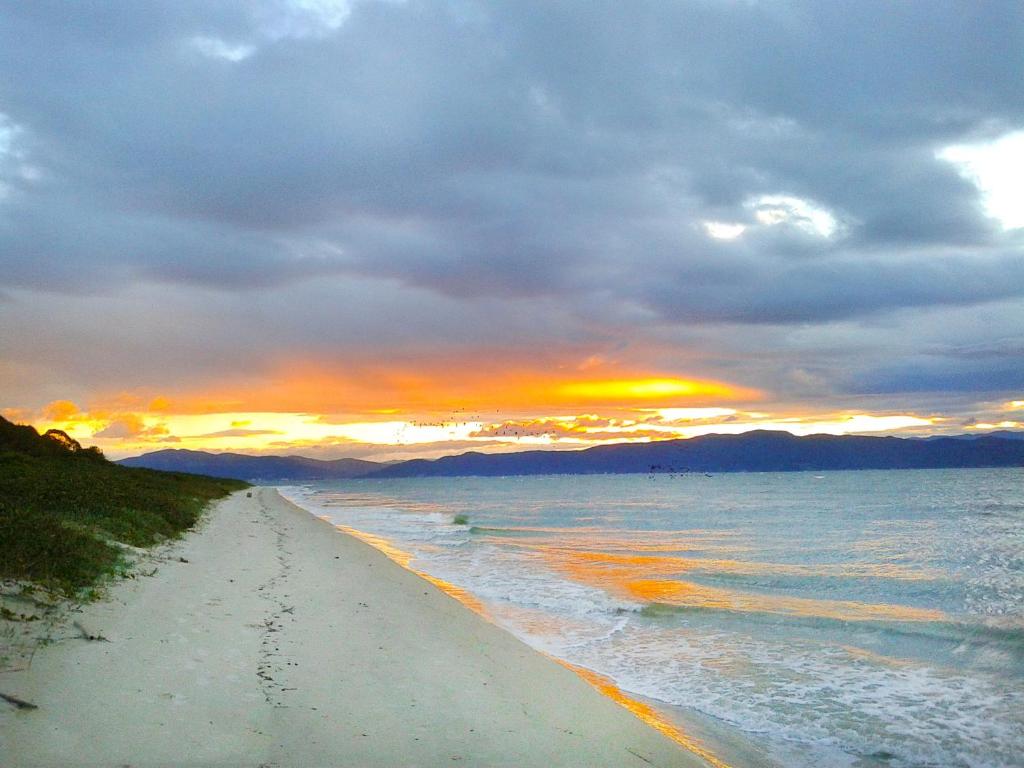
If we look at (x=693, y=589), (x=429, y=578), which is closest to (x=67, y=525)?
(x=429, y=578)

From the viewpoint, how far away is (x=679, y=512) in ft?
215

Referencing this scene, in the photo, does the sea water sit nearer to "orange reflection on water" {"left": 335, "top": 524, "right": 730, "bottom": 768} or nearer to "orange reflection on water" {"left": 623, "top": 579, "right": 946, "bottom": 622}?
"orange reflection on water" {"left": 623, "top": 579, "right": 946, "bottom": 622}

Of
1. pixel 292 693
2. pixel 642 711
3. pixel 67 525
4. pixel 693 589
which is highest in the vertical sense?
pixel 67 525

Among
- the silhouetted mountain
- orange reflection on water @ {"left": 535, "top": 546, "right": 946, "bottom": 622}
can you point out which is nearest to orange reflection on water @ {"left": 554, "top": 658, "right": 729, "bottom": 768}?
orange reflection on water @ {"left": 535, "top": 546, "right": 946, "bottom": 622}

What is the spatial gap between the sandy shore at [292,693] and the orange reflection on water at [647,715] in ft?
1.34

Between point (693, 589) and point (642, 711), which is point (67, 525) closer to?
point (642, 711)

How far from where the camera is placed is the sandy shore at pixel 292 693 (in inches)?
239

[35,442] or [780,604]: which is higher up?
[35,442]

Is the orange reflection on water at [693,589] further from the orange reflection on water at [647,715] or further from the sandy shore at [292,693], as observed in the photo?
the sandy shore at [292,693]

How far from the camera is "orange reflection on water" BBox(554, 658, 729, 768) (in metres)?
8.78

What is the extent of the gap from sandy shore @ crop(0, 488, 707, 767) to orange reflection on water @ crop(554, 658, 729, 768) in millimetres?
409

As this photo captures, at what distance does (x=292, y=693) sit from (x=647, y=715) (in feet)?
17.7

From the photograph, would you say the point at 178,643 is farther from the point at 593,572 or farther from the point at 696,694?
the point at 593,572

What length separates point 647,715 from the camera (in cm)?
1008
